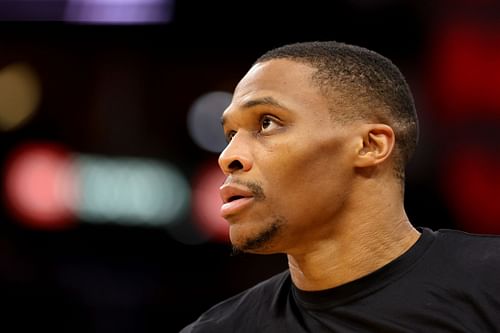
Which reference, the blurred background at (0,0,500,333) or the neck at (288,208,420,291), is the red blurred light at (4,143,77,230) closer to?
the blurred background at (0,0,500,333)

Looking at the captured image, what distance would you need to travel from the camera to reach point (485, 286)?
2.70 meters

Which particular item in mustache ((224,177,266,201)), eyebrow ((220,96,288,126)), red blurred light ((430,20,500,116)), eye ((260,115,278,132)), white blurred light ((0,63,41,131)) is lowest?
mustache ((224,177,266,201))

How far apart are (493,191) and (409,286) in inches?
194

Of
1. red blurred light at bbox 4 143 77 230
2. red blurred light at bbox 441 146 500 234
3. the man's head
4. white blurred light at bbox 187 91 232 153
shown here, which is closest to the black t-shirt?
the man's head

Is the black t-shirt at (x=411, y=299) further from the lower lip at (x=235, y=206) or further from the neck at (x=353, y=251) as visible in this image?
the lower lip at (x=235, y=206)

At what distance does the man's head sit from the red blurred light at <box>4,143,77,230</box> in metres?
6.32

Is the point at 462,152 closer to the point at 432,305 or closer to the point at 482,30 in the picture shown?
the point at 482,30

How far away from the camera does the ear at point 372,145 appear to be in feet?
9.66

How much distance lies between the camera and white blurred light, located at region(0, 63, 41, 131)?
9.56 m

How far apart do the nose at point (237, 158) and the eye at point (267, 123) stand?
85mm

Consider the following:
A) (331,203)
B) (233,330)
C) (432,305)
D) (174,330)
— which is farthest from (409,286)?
(174,330)

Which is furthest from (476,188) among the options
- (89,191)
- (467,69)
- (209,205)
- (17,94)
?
(17,94)

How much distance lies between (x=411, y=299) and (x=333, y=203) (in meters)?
0.41

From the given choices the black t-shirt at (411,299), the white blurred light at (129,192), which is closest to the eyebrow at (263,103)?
the black t-shirt at (411,299)
